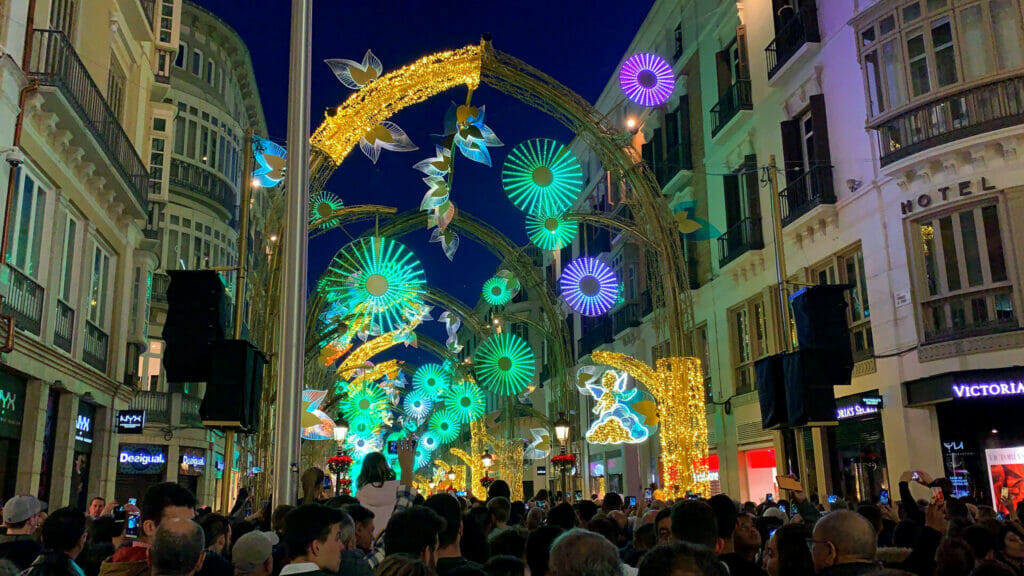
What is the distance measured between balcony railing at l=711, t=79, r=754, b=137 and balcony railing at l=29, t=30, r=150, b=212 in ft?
51.9

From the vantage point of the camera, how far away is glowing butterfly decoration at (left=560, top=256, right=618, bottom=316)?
1016 inches

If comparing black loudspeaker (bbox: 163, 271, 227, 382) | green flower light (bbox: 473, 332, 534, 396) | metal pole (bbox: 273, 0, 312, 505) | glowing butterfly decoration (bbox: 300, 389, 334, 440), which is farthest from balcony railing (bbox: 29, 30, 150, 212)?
green flower light (bbox: 473, 332, 534, 396)

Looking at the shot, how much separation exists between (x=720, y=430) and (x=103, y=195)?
18.1 m

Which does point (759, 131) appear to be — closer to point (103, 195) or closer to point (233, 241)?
point (103, 195)

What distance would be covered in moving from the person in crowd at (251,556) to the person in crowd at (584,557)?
2399mm

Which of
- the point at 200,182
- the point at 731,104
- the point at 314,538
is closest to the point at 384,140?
the point at 731,104

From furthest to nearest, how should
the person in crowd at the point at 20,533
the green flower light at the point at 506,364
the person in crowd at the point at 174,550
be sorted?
the green flower light at the point at 506,364
the person in crowd at the point at 20,533
the person in crowd at the point at 174,550

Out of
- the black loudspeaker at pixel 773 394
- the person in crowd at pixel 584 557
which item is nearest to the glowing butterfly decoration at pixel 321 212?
the black loudspeaker at pixel 773 394

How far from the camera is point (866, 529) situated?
5.00 metres

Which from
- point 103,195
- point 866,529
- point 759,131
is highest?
point 759,131

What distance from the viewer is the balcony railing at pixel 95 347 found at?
60.0 ft

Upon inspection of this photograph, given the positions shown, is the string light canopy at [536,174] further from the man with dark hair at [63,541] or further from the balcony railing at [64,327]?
the man with dark hair at [63,541]

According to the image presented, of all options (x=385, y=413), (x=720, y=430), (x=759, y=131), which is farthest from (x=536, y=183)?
(x=385, y=413)

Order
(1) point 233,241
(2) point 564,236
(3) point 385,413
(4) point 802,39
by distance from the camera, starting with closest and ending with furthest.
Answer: (4) point 802,39, (2) point 564,236, (1) point 233,241, (3) point 385,413
